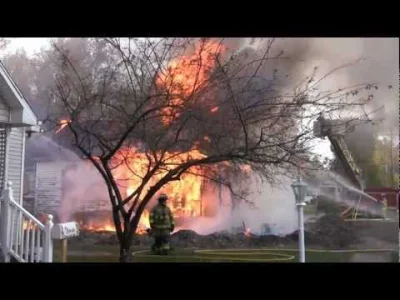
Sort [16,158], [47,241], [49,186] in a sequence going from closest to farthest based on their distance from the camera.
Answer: [47,241] → [49,186] → [16,158]

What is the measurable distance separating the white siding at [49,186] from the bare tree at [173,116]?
0.34m

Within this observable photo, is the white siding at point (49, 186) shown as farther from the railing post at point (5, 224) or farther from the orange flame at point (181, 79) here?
the orange flame at point (181, 79)

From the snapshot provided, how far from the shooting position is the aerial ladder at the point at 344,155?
4984 mm

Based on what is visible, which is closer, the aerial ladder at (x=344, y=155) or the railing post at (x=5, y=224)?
the railing post at (x=5, y=224)

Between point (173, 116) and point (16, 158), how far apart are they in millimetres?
1608

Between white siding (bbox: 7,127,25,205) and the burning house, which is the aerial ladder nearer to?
the burning house

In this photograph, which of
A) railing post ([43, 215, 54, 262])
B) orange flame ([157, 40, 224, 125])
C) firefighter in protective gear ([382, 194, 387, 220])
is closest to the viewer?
railing post ([43, 215, 54, 262])

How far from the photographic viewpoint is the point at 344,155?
4996mm

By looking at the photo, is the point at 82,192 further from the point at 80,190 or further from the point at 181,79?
the point at 181,79

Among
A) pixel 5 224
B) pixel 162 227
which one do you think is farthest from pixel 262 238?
pixel 5 224

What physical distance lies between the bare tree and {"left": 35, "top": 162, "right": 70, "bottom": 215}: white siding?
0.34 m

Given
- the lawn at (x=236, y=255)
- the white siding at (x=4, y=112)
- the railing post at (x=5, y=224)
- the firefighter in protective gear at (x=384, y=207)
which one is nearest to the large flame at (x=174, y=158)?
the lawn at (x=236, y=255)

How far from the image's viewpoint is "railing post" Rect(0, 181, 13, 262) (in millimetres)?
4875

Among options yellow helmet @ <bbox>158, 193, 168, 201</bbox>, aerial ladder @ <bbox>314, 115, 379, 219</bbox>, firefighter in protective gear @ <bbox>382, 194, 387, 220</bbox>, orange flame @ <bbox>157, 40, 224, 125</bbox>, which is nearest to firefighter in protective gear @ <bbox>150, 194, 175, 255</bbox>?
yellow helmet @ <bbox>158, 193, 168, 201</bbox>
